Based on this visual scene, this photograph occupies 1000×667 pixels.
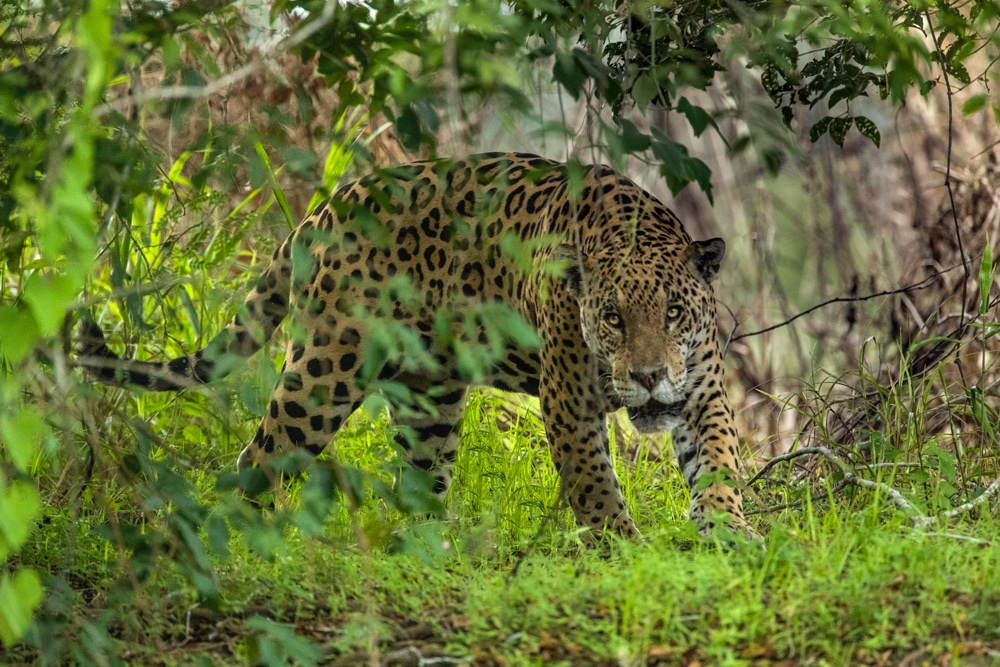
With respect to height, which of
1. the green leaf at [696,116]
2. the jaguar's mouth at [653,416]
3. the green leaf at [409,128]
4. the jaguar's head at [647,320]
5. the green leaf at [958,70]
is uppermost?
the green leaf at [958,70]

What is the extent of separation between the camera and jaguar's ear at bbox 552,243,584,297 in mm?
4969

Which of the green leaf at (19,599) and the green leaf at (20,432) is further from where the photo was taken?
the green leaf at (19,599)

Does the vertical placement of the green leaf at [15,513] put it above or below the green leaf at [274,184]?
below

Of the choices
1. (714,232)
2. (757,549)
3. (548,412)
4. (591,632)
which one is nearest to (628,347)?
(548,412)

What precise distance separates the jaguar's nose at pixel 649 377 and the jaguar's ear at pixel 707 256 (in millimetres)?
629

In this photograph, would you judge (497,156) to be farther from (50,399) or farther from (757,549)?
(50,399)

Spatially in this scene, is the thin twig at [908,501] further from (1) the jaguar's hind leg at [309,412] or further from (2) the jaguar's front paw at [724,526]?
(1) the jaguar's hind leg at [309,412]

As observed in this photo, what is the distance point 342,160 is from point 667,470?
7.83ft

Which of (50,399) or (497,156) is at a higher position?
(497,156)

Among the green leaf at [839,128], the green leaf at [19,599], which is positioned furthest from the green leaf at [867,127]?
the green leaf at [19,599]

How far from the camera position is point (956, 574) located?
3.67 m

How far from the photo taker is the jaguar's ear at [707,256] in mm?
5145

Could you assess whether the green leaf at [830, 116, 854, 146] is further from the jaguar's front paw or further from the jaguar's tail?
the jaguar's tail

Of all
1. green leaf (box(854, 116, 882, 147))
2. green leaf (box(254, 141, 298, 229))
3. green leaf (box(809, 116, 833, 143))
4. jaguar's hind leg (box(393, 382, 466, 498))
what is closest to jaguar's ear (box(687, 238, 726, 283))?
green leaf (box(809, 116, 833, 143))
